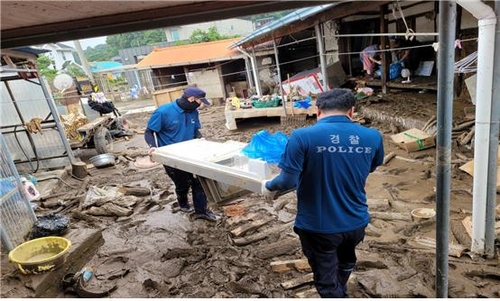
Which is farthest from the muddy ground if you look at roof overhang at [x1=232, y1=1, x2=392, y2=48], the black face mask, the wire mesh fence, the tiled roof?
the tiled roof

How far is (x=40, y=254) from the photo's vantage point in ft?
12.6

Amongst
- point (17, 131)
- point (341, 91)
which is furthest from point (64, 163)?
point (341, 91)

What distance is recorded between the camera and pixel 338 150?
222 cm

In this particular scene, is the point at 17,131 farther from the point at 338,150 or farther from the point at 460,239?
the point at 460,239

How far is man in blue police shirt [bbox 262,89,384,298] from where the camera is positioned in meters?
2.21

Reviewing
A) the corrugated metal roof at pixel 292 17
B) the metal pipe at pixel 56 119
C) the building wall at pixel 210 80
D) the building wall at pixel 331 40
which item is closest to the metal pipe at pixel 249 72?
the building wall at pixel 210 80

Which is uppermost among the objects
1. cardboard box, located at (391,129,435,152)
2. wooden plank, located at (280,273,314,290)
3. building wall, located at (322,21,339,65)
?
building wall, located at (322,21,339,65)

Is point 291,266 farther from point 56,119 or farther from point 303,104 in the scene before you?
point 56,119

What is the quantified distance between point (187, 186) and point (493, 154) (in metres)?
4.18

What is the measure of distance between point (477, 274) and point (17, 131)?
10.6 meters

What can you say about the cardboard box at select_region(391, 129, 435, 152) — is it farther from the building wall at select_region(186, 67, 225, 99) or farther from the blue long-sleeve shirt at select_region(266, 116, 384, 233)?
the building wall at select_region(186, 67, 225, 99)

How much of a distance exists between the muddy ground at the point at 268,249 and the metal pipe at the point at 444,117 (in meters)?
1.17

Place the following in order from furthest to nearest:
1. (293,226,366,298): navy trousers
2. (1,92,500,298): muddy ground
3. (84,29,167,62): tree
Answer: (84,29,167,62): tree
(1,92,500,298): muddy ground
(293,226,366,298): navy trousers

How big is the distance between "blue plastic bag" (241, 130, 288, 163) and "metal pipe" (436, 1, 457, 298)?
4.80ft
